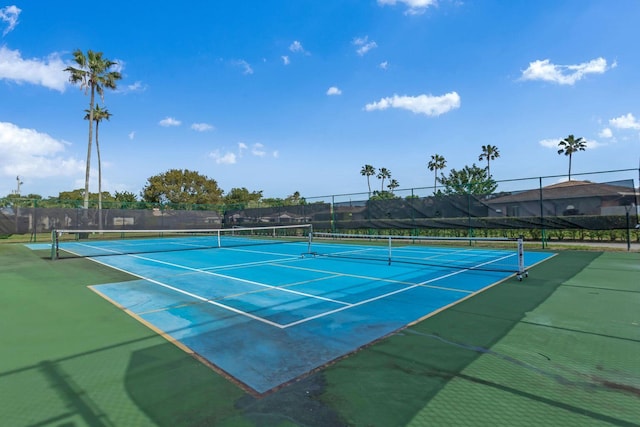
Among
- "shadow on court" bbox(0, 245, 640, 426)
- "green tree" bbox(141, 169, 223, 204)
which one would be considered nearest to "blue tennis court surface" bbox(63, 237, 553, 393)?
"shadow on court" bbox(0, 245, 640, 426)

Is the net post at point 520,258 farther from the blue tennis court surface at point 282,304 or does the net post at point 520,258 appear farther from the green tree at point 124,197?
the green tree at point 124,197

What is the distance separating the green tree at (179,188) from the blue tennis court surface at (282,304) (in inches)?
1666

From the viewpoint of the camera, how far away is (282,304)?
6148 mm

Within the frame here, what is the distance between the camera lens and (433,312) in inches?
218

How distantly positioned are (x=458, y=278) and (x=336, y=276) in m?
2.97

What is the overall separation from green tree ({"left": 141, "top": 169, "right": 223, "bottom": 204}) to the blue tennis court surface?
42.3 m

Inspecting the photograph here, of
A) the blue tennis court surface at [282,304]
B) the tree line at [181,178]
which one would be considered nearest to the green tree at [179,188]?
the tree line at [181,178]

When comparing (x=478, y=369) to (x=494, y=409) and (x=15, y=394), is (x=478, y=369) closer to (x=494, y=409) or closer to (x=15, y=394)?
(x=494, y=409)

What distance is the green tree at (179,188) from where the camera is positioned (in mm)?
50188

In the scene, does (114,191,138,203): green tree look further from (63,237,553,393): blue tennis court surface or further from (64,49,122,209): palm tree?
(63,237,553,393): blue tennis court surface

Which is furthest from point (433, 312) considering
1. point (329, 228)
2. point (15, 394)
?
point (329, 228)

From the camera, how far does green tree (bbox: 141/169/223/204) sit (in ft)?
165

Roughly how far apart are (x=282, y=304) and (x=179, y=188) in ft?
162

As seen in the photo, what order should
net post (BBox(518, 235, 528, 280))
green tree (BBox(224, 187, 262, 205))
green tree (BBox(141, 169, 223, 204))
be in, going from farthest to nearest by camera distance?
green tree (BBox(224, 187, 262, 205)), green tree (BBox(141, 169, 223, 204)), net post (BBox(518, 235, 528, 280))
